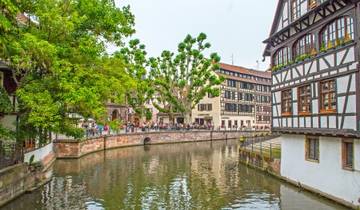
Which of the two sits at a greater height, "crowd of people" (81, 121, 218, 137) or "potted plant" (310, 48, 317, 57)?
"potted plant" (310, 48, 317, 57)

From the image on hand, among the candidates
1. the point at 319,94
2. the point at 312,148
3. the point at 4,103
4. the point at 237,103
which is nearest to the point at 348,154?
the point at 319,94

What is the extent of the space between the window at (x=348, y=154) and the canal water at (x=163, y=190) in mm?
1790

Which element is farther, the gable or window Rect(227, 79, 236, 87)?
window Rect(227, 79, 236, 87)

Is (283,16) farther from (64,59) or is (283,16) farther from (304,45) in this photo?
(64,59)

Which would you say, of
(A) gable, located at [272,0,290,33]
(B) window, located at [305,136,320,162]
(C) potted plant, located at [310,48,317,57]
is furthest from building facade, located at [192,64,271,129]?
(C) potted plant, located at [310,48,317,57]

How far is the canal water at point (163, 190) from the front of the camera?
1728cm

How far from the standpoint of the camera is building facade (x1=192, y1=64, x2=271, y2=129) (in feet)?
241

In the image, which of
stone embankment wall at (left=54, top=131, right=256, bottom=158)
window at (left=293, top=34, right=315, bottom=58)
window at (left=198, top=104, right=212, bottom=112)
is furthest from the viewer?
window at (left=198, top=104, right=212, bottom=112)

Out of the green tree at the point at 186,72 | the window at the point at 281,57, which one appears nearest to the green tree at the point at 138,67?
the green tree at the point at 186,72

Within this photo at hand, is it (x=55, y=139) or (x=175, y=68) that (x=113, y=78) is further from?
(x=175, y=68)

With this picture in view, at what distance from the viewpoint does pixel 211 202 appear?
17828 mm

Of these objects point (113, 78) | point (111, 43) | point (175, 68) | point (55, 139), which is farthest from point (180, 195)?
point (175, 68)

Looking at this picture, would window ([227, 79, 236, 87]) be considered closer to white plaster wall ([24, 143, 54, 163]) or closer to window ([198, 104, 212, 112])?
window ([198, 104, 212, 112])

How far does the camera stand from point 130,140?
50.1m
